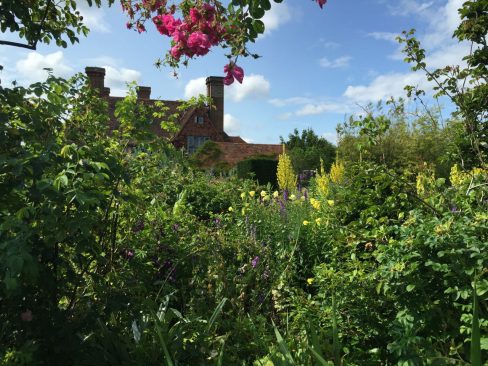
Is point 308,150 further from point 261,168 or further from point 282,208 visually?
point 282,208

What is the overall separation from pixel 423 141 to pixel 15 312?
20446mm

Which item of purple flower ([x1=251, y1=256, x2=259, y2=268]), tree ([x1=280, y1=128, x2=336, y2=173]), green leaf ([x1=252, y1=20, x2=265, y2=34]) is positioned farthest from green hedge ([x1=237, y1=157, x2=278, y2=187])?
green leaf ([x1=252, y1=20, x2=265, y2=34])

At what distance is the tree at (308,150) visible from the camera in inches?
1133

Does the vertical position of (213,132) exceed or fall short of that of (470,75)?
it exceeds it

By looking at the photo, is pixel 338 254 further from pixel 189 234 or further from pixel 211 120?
pixel 211 120

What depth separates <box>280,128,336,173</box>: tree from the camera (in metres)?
28.8

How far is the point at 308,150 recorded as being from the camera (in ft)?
117

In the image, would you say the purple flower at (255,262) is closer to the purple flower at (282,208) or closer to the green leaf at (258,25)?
the purple flower at (282,208)

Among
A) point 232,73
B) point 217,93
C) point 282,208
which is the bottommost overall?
point 282,208

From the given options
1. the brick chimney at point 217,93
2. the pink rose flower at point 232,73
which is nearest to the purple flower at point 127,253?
the pink rose flower at point 232,73

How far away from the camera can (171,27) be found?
237 centimetres

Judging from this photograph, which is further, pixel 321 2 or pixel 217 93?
pixel 217 93

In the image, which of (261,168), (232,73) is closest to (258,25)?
(232,73)

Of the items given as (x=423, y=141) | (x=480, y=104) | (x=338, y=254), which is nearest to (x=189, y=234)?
(x=338, y=254)
